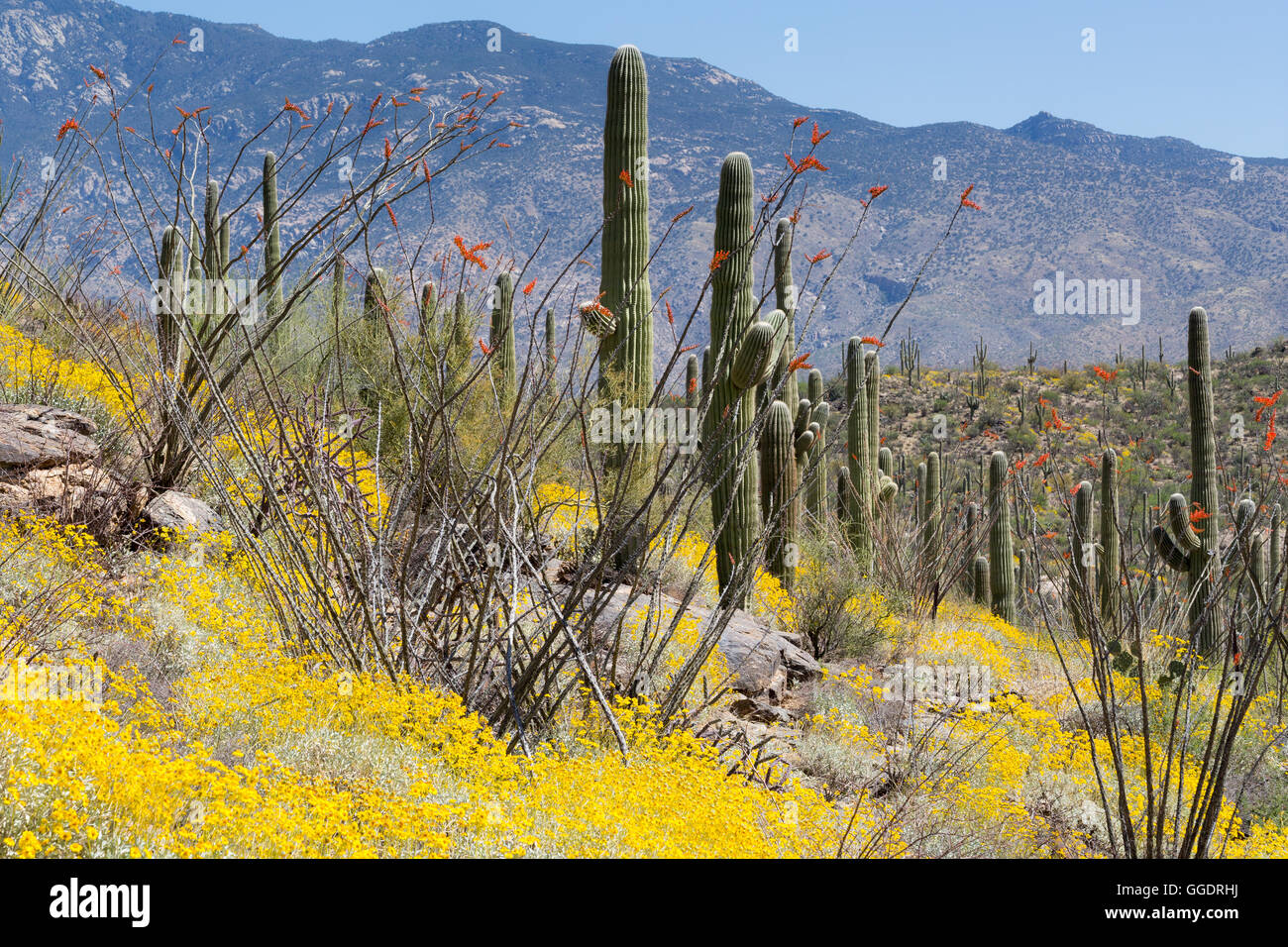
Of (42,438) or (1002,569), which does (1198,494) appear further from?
(42,438)

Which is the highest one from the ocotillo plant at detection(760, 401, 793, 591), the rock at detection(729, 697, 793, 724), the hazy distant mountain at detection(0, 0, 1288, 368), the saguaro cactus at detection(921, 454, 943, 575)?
the hazy distant mountain at detection(0, 0, 1288, 368)

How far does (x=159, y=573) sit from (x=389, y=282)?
16.7 ft

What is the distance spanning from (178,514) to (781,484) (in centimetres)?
496

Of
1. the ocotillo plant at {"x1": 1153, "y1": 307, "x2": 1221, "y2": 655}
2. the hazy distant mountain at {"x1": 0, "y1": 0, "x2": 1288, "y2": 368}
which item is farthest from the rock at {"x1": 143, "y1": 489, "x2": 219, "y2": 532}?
the hazy distant mountain at {"x1": 0, "y1": 0, "x2": 1288, "y2": 368}

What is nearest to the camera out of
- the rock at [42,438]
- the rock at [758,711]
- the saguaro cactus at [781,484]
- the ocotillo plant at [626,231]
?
the rock at [42,438]

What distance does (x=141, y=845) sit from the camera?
243cm

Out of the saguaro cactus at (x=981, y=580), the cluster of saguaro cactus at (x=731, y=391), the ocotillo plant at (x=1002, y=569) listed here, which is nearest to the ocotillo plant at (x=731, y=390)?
the cluster of saguaro cactus at (x=731, y=391)

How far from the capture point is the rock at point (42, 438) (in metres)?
5.99

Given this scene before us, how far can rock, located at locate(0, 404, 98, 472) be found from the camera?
5.99 m

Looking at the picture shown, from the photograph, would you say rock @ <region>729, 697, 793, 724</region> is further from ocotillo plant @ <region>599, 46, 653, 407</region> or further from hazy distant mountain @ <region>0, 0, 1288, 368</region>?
hazy distant mountain @ <region>0, 0, 1288, 368</region>

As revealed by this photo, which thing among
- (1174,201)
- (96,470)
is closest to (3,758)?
(96,470)

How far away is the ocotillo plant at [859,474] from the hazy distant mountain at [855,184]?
5414cm

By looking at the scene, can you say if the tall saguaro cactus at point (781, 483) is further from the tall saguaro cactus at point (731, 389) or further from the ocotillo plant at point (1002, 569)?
the ocotillo plant at point (1002, 569)

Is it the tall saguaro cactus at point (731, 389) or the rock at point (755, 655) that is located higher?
the tall saguaro cactus at point (731, 389)
